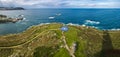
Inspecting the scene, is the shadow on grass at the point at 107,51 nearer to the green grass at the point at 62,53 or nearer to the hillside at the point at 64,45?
the hillside at the point at 64,45

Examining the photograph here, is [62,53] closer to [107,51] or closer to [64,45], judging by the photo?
[64,45]

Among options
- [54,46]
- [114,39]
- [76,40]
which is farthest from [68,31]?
[114,39]

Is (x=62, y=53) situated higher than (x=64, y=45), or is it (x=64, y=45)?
(x=64, y=45)

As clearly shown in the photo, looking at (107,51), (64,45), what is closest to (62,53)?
(64,45)

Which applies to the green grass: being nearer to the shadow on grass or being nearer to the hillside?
the hillside

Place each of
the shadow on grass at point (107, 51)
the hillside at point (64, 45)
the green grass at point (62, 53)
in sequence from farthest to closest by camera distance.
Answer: the hillside at point (64, 45) < the shadow on grass at point (107, 51) < the green grass at point (62, 53)

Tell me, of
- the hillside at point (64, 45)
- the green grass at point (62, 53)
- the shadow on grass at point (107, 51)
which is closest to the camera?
the green grass at point (62, 53)

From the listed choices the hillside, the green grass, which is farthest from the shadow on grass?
the green grass

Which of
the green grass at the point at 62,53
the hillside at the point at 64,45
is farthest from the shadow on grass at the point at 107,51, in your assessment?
the green grass at the point at 62,53

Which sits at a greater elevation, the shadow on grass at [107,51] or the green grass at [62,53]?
the green grass at [62,53]
